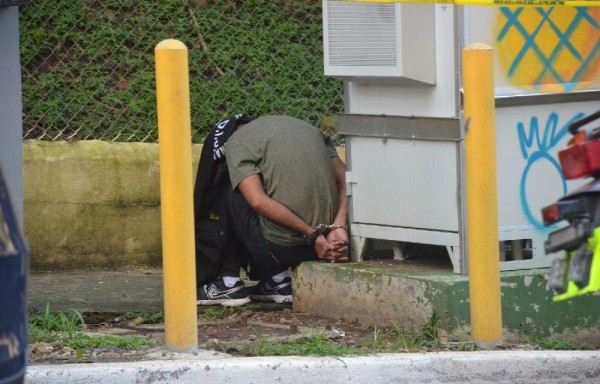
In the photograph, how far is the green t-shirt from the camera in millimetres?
6023

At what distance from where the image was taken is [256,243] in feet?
20.1

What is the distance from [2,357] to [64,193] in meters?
4.43

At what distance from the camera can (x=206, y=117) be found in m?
7.84

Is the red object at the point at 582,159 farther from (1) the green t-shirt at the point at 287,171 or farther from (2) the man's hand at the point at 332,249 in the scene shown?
(1) the green t-shirt at the point at 287,171

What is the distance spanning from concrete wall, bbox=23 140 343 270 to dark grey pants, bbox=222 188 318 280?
4.20ft

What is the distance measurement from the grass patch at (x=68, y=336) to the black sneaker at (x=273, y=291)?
1185 millimetres

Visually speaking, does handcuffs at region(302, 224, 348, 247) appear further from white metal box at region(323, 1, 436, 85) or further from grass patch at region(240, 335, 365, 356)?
grass patch at region(240, 335, 365, 356)

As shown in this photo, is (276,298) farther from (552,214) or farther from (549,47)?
(552,214)

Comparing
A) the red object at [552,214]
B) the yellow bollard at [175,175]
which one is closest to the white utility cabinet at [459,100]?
the yellow bollard at [175,175]

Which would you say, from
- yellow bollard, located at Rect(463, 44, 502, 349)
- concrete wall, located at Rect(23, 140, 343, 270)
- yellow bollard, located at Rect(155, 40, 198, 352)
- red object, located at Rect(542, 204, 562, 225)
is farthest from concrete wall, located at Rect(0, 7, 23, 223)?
red object, located at Rect(542, 204, 562, 225)

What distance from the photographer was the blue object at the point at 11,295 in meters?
2.84

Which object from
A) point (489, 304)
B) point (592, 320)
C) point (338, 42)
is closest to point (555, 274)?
point (489, 304)

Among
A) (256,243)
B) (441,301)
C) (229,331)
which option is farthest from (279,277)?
(441,301)

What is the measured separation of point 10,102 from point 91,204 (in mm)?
1887
